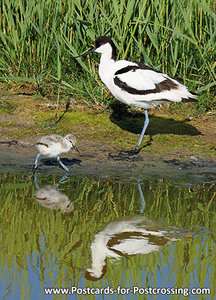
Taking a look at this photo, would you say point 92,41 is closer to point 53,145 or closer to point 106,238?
point 53,145

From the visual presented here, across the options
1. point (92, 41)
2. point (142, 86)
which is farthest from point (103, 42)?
point (142, 86)

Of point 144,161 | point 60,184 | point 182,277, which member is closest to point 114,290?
point 182,277

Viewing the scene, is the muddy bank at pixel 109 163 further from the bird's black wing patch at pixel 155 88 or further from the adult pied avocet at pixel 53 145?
the bird's black wing patch at pixel 155 88

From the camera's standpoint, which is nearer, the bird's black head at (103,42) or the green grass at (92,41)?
the bird's black head at (103,42)

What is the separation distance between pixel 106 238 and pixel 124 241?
14 centimetres

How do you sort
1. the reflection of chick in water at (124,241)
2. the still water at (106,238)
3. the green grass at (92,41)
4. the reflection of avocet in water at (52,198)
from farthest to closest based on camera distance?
Result: 1. the green grass at (92,41)
2. the reflection of avocet in water at (52,198)
3. the reflection of chick in water at (124,241)
4. the still water at (106,238)

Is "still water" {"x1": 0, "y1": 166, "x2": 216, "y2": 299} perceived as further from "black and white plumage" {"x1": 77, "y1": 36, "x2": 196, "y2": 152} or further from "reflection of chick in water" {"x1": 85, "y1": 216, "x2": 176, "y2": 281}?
"black and white plumage" {"x1": 77, "y1": 36, "x2": 196, "y2": 152}

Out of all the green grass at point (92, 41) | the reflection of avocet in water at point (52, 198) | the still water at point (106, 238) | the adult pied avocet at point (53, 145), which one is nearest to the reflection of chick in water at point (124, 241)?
the still water at point (106, 238)

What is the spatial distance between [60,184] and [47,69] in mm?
2867

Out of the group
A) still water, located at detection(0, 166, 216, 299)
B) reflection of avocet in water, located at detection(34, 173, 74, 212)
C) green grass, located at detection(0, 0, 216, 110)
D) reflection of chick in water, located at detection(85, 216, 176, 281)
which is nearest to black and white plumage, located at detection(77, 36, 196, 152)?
green grass, located at detection(0, 0, 216, 110)

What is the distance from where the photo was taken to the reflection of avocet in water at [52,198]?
15.3ft

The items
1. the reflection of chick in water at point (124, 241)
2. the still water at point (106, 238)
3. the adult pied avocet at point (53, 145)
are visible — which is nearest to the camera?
the still water at point (106, 238)

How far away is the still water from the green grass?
2414 millimetres

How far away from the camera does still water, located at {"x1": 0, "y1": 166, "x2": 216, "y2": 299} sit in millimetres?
3238
